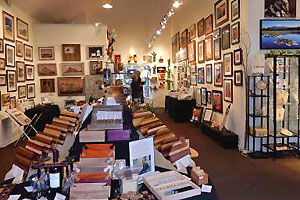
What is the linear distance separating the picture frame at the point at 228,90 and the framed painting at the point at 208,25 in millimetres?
1716

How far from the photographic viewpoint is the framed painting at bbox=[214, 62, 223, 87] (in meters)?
7.07

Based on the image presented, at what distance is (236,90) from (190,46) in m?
4.07

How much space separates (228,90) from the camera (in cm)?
650

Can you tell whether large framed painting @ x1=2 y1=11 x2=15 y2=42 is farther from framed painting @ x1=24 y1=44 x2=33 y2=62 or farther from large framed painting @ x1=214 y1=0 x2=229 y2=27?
large framed painting @ x1=214 y1=0 x2=229 y2=27

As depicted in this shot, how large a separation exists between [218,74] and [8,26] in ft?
16.1

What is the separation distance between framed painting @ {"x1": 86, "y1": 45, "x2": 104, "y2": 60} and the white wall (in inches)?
3.8

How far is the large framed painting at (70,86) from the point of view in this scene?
899 centimetres

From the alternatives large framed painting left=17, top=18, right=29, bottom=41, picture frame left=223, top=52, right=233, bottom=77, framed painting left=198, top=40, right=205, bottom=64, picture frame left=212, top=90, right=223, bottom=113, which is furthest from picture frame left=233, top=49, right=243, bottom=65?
large framed painting left=17, top=18, right=29, bottom=41

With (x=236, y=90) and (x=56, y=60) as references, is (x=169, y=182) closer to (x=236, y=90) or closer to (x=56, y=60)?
(x=236, y=90)

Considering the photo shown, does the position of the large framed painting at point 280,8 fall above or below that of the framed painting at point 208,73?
above

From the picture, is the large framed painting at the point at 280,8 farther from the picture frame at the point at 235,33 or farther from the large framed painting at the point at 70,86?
the large framed painting at the point at 70,86

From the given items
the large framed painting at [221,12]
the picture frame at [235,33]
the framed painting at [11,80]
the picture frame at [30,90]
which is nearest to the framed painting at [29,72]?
the picture frame at [30,90]

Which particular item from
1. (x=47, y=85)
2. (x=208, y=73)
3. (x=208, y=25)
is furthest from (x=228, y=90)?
(x=47, y=85)

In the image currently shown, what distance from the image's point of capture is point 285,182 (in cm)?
403
